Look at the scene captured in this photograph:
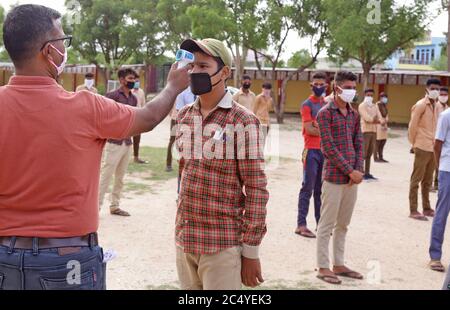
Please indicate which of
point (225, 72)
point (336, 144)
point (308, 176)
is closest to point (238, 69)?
point (308, 176)

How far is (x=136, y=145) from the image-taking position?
12.4 meters

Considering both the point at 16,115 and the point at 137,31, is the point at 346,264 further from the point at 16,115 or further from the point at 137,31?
the point at 137,31

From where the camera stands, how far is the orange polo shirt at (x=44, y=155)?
223 cm

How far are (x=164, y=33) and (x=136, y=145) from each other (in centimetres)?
2321

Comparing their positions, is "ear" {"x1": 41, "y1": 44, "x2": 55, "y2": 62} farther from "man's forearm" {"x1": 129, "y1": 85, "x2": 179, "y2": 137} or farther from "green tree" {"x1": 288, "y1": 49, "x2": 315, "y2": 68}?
"green tree" {"x1": 288, "y1": 49, "x2": 315, "y2": 68}

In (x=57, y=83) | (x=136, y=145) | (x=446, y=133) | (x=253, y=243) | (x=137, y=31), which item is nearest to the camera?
(x=57, y=83)

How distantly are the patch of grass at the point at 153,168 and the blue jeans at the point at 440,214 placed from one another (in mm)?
5555

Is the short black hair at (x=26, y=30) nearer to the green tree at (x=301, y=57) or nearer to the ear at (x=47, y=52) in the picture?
the ear at (x=47, y=52)

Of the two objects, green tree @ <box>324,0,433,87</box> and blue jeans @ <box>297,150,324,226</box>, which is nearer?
blue jeans @ <box>297,150,324,226</box>

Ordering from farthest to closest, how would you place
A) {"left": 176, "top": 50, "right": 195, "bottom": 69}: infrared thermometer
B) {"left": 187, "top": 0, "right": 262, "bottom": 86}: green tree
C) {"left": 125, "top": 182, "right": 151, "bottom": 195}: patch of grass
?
{"left": 187, "top": 0, "right": 262, "bottom": 86}: green tree → {"left": 125, "top": 182, "right": 151, "bottom": 195}: patch of grass → {"left": 176, "top": 50, "right": 195, "bottom": 69}: infrared thermometer

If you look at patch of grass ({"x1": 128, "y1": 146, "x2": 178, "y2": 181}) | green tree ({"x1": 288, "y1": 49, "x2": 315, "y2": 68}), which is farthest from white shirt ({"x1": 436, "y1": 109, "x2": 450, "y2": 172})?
green tree ({"x1": 288, "y1": 49, "x2": 315, "y2": 68})

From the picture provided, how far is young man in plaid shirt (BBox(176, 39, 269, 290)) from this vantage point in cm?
299

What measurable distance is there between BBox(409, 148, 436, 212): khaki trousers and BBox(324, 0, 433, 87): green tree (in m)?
14.8
